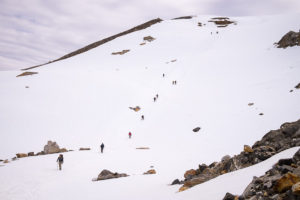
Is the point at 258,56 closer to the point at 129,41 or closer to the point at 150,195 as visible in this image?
the point at 150,195

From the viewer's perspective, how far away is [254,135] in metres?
18.6

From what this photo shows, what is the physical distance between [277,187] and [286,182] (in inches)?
8.8

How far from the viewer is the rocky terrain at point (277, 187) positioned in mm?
4191

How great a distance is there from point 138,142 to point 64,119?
12.4 meters

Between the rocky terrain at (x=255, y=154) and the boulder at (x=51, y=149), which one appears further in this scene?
the boulder at (x=51, y=149)

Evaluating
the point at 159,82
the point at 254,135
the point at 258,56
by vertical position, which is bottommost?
the point at 254,135

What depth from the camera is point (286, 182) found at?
451 cm

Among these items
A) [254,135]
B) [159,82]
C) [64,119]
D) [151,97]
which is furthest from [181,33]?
[254,135]

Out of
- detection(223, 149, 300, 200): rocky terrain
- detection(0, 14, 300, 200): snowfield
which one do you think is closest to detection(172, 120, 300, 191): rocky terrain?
detection(0, 14, 300, 200): snowfield

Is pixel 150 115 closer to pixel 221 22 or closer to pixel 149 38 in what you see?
pixel 149 38

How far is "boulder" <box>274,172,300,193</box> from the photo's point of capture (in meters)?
4.46

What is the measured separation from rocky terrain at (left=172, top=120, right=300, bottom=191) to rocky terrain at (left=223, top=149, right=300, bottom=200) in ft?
10.6

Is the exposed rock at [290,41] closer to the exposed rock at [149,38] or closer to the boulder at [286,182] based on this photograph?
the exposed rock at [149,38]

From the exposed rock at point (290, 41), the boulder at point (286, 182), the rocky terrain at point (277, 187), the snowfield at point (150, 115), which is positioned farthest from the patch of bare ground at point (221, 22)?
the boulder at point (286, 182)
